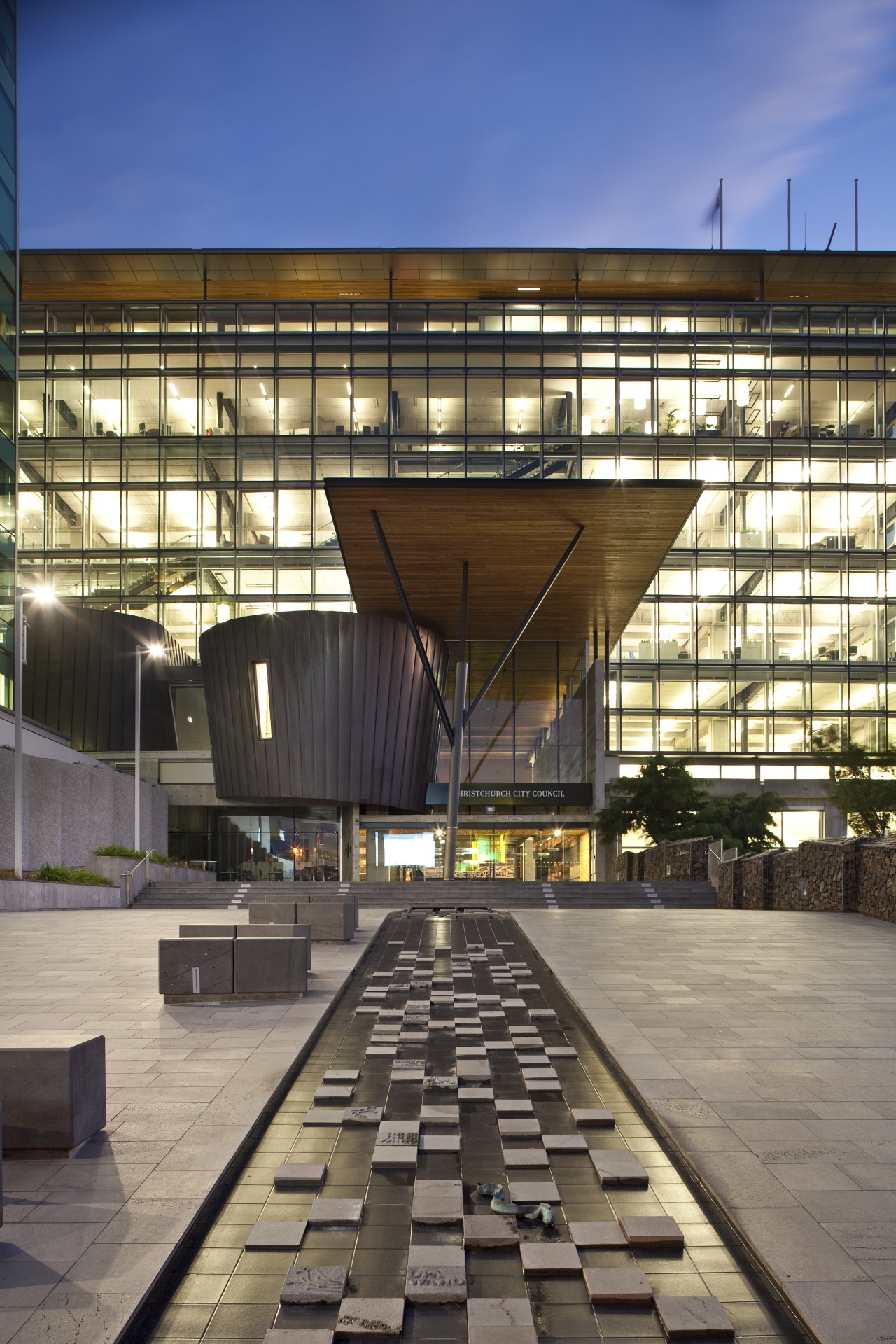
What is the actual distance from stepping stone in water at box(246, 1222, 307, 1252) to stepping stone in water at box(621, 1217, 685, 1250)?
1828 millimetres

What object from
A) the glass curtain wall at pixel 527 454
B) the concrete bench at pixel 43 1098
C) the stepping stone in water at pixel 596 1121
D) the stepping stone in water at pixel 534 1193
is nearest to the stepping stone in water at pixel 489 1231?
the stepping stone in water at pixel 534 1193

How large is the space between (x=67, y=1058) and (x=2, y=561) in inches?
1177

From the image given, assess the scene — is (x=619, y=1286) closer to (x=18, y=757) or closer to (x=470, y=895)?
(x=18, y=757)

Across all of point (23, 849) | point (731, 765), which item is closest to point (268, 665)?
point (23, 849)

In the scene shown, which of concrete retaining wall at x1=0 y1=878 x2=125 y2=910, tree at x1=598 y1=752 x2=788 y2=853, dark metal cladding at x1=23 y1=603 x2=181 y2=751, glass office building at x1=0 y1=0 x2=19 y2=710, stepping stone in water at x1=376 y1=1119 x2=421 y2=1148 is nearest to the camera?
stepping stone in water at x1=376 y1=1119 x2=421 y2=1148

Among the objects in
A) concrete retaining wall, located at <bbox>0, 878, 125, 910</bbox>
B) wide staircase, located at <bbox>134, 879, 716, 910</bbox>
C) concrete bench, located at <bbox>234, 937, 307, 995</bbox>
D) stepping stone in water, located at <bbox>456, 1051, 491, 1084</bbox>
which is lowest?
wide staircase, located at <bbox>134, 879, 716, 910</bbox>

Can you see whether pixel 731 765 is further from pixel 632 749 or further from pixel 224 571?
pixel 224 571

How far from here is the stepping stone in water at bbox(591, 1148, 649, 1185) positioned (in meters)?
6.62

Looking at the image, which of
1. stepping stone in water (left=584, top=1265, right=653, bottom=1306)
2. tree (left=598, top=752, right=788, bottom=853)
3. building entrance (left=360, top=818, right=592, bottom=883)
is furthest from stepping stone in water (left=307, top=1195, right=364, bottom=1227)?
building entrance (left=360, top=818, right=592, bottom=883)

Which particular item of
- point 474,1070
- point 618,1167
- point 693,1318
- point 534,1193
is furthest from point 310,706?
point 693,1318

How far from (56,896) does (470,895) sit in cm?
1251

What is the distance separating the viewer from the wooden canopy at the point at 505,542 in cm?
3081

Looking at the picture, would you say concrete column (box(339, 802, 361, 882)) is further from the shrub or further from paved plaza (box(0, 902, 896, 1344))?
paved plaza (box(0, 902, 896, 1344))

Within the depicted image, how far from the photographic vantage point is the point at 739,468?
186 feet
